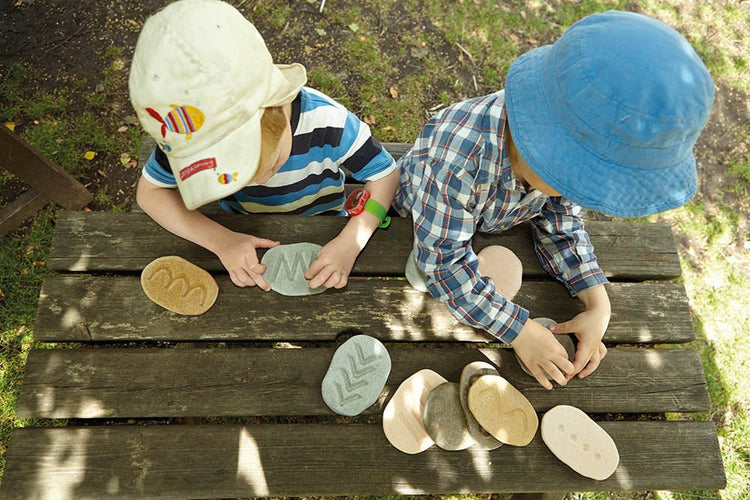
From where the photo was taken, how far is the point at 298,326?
175 centimetres

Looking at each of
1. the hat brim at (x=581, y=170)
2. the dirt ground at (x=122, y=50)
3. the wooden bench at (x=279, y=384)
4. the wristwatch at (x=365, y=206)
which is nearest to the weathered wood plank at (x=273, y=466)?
the wooden bench at (x=279, y=384)

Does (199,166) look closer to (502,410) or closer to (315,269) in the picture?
(315,269)

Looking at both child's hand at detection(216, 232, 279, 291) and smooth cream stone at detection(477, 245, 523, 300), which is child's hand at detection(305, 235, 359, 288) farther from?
smooth cream stone at detection(477, 245, 523, 300)

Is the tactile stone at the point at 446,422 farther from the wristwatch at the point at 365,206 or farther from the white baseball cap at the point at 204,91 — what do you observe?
the white baseball cap at the point at 204,91

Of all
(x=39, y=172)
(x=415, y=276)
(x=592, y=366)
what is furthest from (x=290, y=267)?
(x=39, y=172)

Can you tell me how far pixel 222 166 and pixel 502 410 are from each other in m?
1.21

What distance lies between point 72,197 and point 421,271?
2.38m

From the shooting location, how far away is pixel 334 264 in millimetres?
1779

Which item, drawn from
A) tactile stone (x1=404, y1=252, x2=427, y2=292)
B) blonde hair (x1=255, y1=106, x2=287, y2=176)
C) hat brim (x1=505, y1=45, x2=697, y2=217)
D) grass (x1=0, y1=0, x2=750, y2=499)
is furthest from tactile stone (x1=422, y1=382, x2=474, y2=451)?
grass (x1=0, y1=0, x2=750, y2=499)

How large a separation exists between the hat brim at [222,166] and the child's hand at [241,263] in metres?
0.52

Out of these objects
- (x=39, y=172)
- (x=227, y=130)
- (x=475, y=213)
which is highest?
(x=227, y=130)

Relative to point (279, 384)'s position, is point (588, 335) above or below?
above

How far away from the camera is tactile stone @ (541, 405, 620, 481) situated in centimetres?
161

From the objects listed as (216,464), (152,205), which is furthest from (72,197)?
(216,464)
